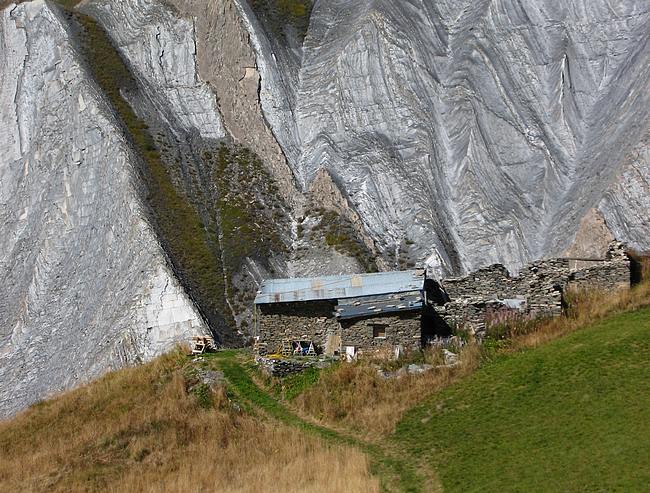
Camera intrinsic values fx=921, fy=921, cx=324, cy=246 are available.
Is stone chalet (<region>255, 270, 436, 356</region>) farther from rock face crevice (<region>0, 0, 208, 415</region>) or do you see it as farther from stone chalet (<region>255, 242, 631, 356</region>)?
rock face crevice (<region>0, 0, 208, 415</region>)

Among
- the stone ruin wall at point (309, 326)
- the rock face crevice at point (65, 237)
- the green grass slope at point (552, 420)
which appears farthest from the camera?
the rock face crevice at point (65, 237)

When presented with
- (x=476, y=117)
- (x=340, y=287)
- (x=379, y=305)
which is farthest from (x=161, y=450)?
(x=476, y=117)

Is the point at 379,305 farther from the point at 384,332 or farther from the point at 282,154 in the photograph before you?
the point at 282,154

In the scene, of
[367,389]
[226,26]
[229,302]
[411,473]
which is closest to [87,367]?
[229,302]

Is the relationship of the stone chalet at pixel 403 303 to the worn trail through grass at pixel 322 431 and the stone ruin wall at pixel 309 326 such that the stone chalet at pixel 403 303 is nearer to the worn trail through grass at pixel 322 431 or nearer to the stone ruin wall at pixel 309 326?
the stone ruin wall at pixel 309 326

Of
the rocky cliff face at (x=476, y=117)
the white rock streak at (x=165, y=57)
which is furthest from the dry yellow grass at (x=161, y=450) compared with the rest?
the white rock streak at (x=165, y=57)

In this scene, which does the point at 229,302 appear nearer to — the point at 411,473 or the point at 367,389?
the point at 367,389
